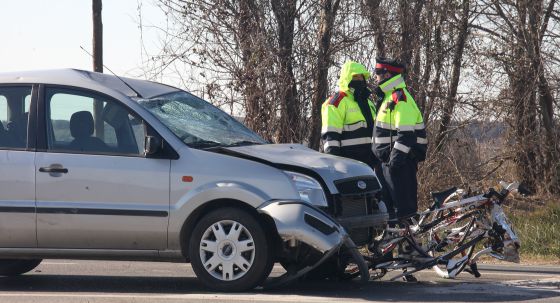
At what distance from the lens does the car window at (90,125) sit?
807 centimetres

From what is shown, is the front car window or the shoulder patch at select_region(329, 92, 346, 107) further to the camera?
the shoulder patch at select_region(329, 92, 346, 107)

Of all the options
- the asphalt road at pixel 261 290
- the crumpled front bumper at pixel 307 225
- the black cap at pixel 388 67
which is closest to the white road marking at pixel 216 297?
the asphalt road at pixel 261 290

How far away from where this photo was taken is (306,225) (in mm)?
7547

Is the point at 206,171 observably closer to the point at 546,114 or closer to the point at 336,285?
the point at 336,285

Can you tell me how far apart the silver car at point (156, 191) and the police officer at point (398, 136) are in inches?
48.5

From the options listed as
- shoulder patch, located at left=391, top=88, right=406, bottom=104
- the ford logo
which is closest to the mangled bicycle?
the ford logo

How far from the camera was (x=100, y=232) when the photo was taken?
795 cm

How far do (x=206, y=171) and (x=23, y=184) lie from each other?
1.47 metres

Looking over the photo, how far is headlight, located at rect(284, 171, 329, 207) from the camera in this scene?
25.4ft

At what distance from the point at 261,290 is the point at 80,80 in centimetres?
225

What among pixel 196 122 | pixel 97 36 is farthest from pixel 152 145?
pixel 97 36

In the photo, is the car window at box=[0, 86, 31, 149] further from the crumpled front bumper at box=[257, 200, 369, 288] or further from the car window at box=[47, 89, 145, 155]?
the crumpled front bumper at box=[257, 200, 369, 288]

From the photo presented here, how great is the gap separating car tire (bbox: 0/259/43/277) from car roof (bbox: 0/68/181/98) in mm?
1726

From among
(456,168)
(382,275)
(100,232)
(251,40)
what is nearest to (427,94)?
(456,168)
